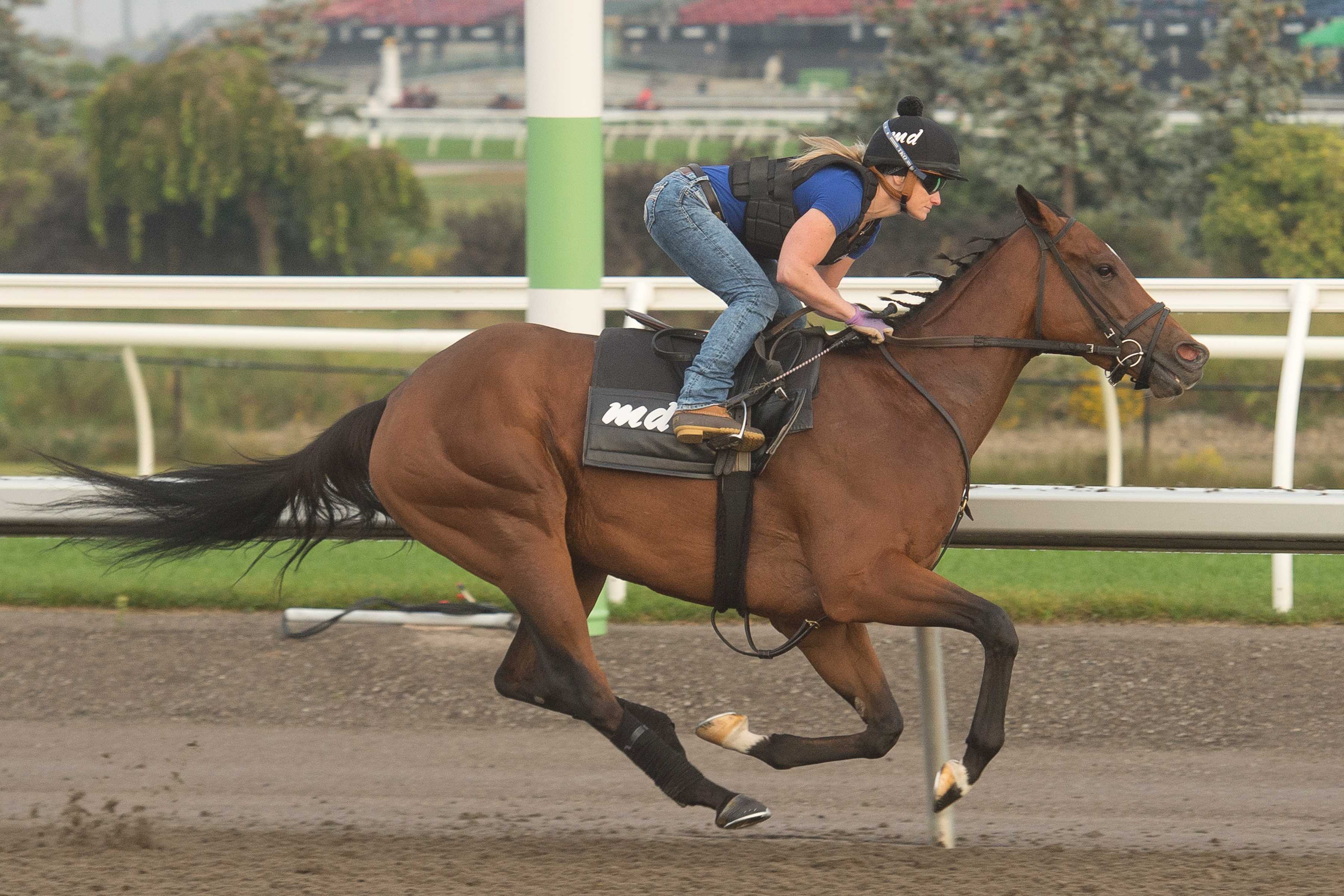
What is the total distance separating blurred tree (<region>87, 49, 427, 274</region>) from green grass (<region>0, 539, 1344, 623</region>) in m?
13.3

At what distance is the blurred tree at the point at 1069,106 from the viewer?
647 inches

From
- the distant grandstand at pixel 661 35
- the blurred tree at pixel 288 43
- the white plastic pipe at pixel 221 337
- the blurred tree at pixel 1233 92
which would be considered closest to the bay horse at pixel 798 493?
the white plastic pipe at pixel 221 337

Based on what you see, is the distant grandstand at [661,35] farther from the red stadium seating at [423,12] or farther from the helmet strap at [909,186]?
the helmet strap at [909,186]

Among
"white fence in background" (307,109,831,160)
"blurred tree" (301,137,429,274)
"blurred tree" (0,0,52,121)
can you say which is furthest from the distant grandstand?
"blurred tree" (301,137,429,274)

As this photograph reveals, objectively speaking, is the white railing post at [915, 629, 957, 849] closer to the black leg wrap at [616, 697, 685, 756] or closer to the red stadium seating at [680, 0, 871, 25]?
the black leg wrap at [616, 697, 685, 756]

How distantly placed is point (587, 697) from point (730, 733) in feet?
1.17

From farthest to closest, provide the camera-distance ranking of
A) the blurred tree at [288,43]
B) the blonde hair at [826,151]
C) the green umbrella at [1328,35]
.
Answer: the blurred tree at [288,43], the green umbrella at [1328,35], the blonde hair at [826,151]

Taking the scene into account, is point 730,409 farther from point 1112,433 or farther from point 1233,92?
point 1233,92

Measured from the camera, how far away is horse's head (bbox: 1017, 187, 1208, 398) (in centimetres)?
393

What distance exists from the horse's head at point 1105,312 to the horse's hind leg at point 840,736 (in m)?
0.90

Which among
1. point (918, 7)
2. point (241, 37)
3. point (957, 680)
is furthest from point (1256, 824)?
point (241, 37)

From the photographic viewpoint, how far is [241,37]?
949 inches

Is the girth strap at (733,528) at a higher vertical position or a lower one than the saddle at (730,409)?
lower

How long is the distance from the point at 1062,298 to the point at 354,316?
12.2m
